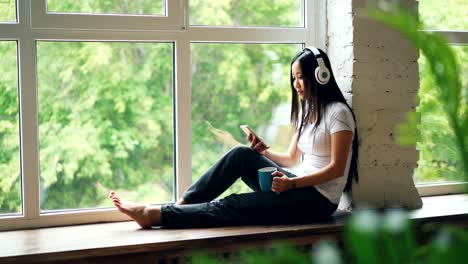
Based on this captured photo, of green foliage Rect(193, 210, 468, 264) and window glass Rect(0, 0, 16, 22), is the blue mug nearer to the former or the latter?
window glass Rect(0, 0, 16, 22)

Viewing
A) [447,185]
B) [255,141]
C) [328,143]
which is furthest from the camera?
[447,185]

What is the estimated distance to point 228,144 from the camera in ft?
10.4

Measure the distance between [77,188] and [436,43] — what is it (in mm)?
2506

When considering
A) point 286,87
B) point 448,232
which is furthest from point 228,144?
point 448,232

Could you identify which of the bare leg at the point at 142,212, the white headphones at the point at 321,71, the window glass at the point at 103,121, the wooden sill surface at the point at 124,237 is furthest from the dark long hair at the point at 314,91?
the bare leg at the point at 142,212

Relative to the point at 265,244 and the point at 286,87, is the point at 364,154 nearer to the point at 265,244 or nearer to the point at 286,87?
the point at 286,87

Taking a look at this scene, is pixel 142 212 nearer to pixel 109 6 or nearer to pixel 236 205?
pixel 236 205

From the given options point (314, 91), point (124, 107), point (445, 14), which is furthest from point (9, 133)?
point (445, 14)

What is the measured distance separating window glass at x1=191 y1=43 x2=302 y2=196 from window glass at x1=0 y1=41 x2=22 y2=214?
30.1 inches

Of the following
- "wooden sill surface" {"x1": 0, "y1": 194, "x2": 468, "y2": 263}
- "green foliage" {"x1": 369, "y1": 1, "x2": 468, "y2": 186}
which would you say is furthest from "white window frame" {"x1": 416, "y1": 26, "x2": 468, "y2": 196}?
"green foliage" {"x1": 369, "y1": 1, "x2": 468, "y2": 186}

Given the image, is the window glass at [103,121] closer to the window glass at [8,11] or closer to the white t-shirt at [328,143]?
the window glass at [8,11]

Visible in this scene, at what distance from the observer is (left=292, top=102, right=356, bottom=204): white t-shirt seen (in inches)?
113

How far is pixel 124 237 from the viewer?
8.60 ft

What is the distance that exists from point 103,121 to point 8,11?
1.95ft
